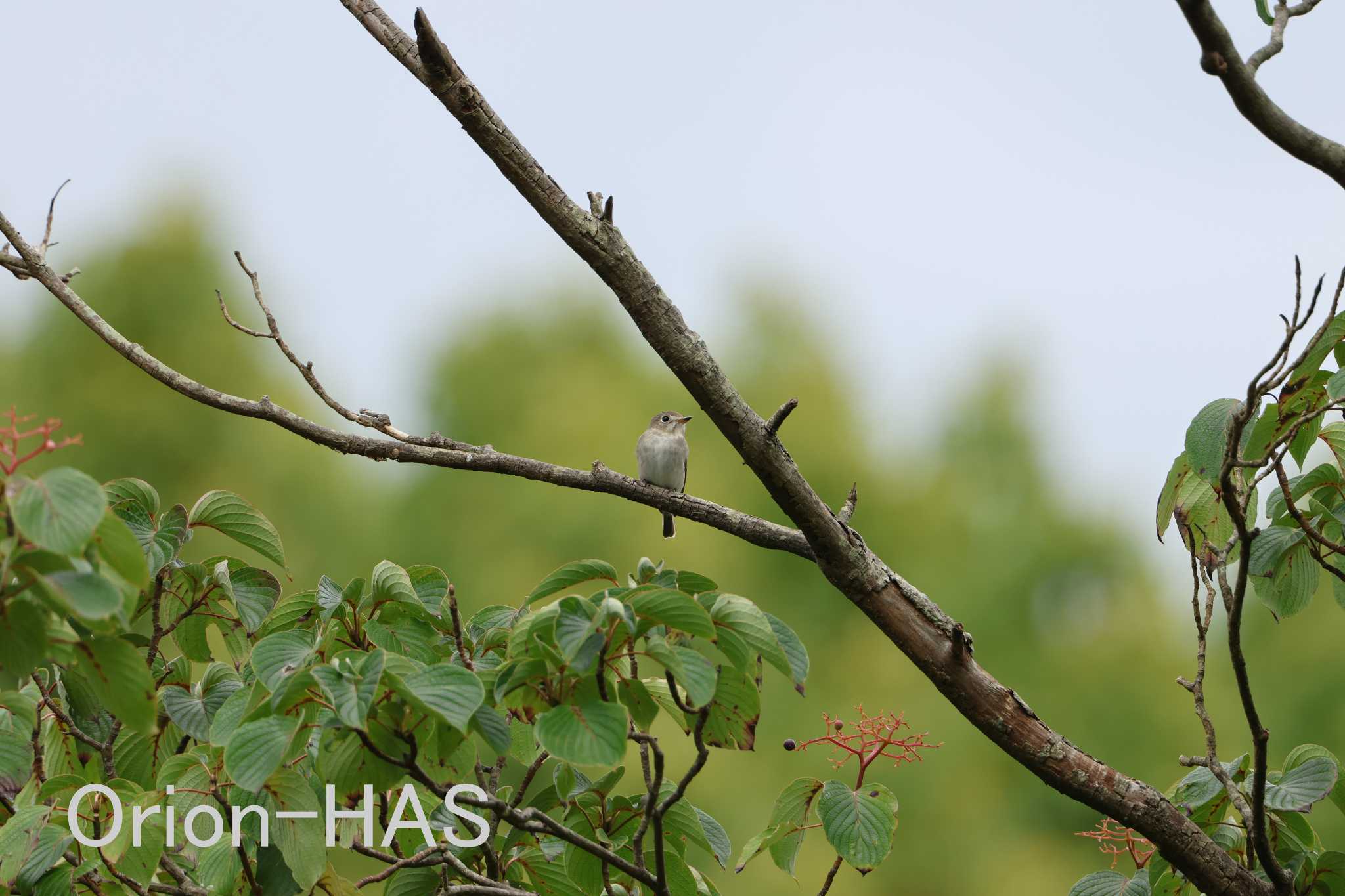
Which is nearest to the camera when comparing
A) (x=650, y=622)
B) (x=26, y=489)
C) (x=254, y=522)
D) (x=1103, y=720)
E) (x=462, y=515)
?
(x=26, y=489)

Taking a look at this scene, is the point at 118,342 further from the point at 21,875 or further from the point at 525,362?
the point at 525,362

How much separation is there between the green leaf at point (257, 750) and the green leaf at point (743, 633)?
2.52ft

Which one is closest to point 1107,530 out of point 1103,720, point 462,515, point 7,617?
point 1103,720

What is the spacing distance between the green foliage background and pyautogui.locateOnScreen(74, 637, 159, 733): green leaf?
36.2 ft

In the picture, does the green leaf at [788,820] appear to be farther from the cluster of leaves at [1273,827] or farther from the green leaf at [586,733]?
the green leaf at [586,733]

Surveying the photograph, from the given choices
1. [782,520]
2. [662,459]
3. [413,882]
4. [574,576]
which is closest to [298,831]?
[413,882]

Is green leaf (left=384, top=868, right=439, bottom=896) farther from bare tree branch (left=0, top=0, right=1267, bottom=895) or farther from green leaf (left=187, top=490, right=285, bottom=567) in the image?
green leaf (left=187, top=490, right=285, bottom=567)

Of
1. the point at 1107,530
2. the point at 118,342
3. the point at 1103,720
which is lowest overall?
the point at 1103,720

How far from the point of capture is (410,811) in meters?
2.82

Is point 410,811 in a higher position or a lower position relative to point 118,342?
lower

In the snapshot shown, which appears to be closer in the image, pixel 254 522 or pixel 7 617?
pixel 7 617

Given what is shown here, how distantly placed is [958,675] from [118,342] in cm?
235

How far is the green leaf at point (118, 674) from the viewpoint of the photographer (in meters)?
1.83

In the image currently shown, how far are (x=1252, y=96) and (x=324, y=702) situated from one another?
6.49 feet
